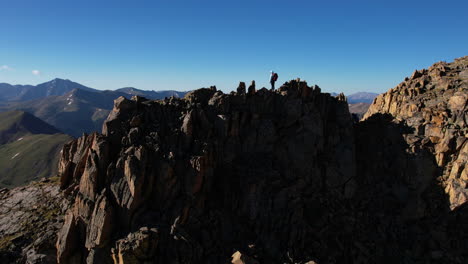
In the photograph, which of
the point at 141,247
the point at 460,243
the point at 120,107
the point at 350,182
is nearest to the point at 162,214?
the point at 141,247

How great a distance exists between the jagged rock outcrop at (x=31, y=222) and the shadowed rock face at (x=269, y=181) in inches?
120

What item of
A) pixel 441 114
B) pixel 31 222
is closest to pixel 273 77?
pixel 441 114

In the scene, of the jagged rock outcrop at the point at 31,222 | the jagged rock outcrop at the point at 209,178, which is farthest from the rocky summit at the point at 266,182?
the jagged rock outcrop at the point at 31,222

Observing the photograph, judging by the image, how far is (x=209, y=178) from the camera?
4569 centimetres

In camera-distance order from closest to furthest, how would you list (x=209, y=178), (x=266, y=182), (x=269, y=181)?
(x=209, y=178) → (x=266, y=182) → (x=269, y=181)

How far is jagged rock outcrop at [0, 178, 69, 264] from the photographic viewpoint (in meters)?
39.5

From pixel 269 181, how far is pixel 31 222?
43.6 m

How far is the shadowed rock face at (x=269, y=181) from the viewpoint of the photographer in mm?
39750

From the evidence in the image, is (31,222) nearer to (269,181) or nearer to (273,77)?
(269,181)

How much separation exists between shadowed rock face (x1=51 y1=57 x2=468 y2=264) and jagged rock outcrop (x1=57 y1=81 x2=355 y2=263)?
198 millimetres

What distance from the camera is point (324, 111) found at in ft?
191

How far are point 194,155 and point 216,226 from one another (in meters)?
12.7

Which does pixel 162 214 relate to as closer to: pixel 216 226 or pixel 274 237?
pixel 216 226

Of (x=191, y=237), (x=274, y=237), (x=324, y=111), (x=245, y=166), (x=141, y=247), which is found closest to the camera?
(x=141, y=247)
